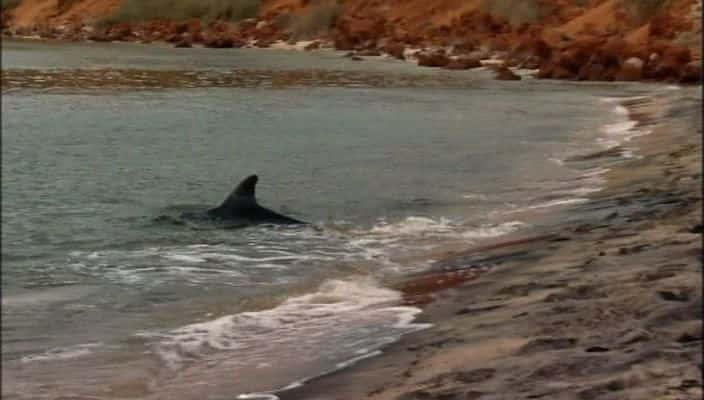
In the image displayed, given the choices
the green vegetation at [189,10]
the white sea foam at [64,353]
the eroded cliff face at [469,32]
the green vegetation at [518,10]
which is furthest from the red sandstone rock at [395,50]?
the white sea foam at [64,353]

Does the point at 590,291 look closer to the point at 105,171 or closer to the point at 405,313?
the point at 405,313

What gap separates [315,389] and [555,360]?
1.30m

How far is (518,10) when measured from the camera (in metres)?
65.1

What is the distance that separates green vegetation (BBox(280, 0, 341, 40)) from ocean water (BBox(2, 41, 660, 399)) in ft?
119

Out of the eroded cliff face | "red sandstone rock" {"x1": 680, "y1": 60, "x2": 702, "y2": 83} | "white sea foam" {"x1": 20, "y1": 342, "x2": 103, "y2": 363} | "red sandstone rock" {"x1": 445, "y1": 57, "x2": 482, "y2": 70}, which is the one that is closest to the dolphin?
"white sea foam" {"x1": 20, "y1": 342, "x2": 103, "y2": 363}

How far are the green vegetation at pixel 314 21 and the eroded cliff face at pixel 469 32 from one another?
38 centimetres

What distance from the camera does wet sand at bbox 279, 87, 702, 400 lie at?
6.45 meters

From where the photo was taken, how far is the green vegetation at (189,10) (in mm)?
84531

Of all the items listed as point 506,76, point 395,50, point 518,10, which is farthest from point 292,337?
point 518,10

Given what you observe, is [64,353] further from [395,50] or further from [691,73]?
[395,50]

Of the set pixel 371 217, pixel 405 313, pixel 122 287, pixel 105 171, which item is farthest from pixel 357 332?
pixel 105 171

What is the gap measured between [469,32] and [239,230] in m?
49.7

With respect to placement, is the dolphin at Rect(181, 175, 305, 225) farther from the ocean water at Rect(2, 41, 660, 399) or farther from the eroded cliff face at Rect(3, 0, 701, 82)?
the eroded cliff face at Rect(3, 0, 701, 82)

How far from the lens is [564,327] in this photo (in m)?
7.57
